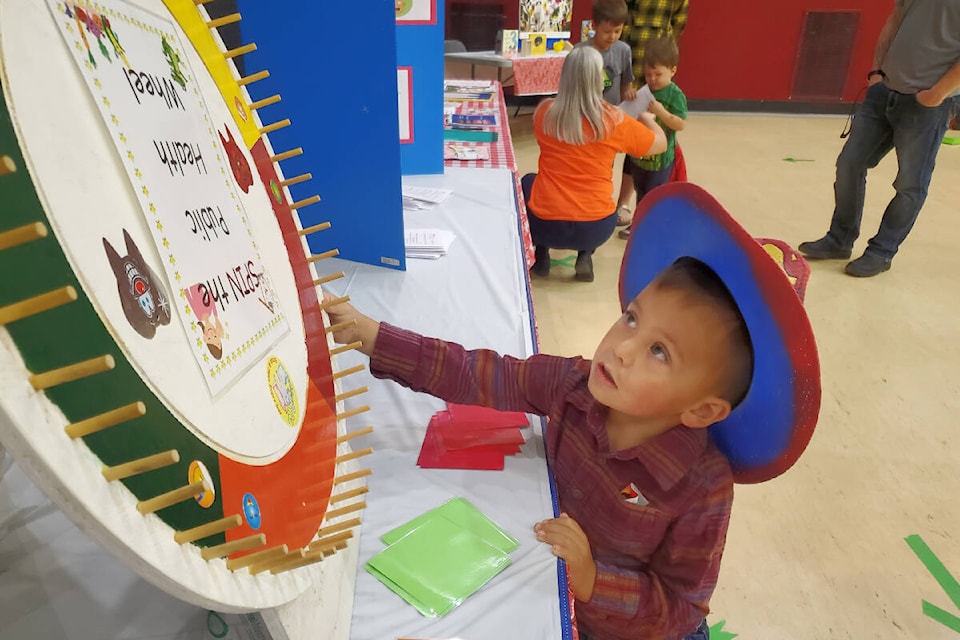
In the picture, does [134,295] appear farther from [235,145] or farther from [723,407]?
[723,407]

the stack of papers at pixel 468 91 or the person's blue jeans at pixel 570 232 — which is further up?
the stack of papers at pixel 468 91

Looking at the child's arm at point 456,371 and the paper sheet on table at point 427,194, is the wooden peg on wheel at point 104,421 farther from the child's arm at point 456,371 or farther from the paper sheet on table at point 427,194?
the paper sheet on table at point 427,194

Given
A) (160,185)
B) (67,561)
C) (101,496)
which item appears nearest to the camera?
(101,496)

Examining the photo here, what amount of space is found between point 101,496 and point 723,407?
606 millimetres

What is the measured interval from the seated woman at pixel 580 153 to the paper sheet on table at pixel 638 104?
0.23 m

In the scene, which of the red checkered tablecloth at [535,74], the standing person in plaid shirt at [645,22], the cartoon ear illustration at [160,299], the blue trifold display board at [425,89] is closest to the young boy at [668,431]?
the cartoon ear illustration at [160,299]

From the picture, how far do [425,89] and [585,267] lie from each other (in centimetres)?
110

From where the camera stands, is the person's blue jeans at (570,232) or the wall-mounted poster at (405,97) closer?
the wall-mounted poster at (405,97)

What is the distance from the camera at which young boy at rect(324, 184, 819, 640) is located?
0.65m

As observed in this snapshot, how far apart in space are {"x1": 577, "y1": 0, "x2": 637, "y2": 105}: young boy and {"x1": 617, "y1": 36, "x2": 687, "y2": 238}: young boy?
293 millimetres

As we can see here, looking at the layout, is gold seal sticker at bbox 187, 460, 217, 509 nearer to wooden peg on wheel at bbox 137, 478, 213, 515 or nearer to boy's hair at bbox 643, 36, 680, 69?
wooden peg on wheel at bbox 137, 478, 213, 515

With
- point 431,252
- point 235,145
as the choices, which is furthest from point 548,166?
point 235,145

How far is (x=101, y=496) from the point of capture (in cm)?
27

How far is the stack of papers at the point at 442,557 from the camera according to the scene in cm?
63
